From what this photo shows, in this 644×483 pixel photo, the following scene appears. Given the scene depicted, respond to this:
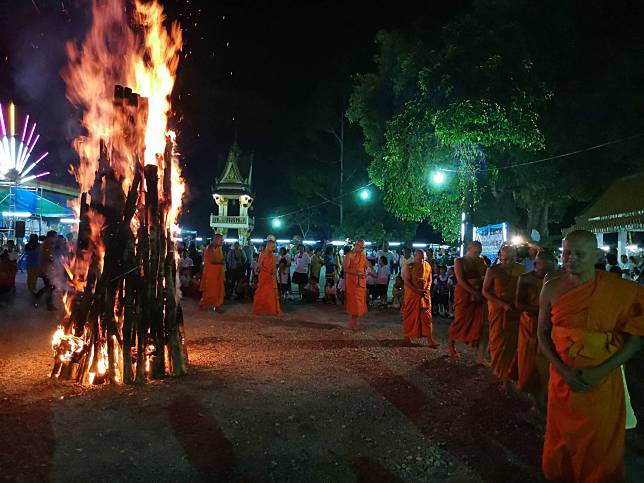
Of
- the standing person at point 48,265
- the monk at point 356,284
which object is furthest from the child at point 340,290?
the standing person at point 48,265

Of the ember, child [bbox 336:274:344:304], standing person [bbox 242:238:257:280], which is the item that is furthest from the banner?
the ember

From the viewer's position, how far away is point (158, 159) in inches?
260

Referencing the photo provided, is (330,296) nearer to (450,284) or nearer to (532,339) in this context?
(450,284)

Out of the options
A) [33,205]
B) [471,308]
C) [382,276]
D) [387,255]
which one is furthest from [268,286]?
[33,205]

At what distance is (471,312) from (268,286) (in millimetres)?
5742

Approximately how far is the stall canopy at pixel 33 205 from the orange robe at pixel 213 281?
11805mm

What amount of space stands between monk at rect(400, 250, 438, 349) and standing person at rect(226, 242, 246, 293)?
791 cm

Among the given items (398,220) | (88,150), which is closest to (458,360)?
(88,150)

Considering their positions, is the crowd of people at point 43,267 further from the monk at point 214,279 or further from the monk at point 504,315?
the monk at point 504,315

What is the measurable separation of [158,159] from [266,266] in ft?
19.4

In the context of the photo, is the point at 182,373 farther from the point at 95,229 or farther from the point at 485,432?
the point at 485,432

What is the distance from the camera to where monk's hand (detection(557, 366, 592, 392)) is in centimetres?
329

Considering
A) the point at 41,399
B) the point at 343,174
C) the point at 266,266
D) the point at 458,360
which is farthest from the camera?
the point at 343,174

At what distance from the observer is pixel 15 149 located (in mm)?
20250
